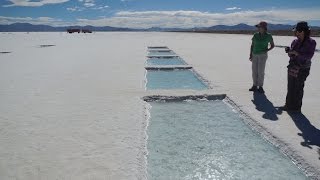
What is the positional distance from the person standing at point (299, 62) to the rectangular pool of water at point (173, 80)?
11.4 ft

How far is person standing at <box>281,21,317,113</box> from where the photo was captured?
6185mm

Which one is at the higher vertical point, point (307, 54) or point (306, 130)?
point (307, 54)

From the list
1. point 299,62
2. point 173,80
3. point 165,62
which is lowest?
point 173,80

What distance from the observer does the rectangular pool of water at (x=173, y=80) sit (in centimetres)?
1033

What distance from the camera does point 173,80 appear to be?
11.6 meters

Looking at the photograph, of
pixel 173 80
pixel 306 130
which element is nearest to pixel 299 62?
pixel 306 130

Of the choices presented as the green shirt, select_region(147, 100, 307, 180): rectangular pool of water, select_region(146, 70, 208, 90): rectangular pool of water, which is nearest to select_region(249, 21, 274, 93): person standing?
the green shirt

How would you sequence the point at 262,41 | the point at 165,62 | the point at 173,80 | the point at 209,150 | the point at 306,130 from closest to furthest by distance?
1. the point at 209,150
2. the point at 306,130
3. the point at 262,41
4. the point at 173,80
5. the point at 165,62

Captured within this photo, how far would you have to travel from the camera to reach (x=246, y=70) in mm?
12805

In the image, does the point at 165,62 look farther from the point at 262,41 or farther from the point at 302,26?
the point at 302,26

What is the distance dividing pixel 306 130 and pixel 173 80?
634 cm

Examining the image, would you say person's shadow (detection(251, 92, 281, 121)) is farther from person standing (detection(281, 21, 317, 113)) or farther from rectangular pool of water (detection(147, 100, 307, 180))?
rectangular pool of water (detection(147, 100, 307, 180))

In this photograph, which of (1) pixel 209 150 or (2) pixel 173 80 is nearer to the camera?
(1) pixel 209 150

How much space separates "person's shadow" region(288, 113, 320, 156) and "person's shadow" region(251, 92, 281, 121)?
0.30 meters
